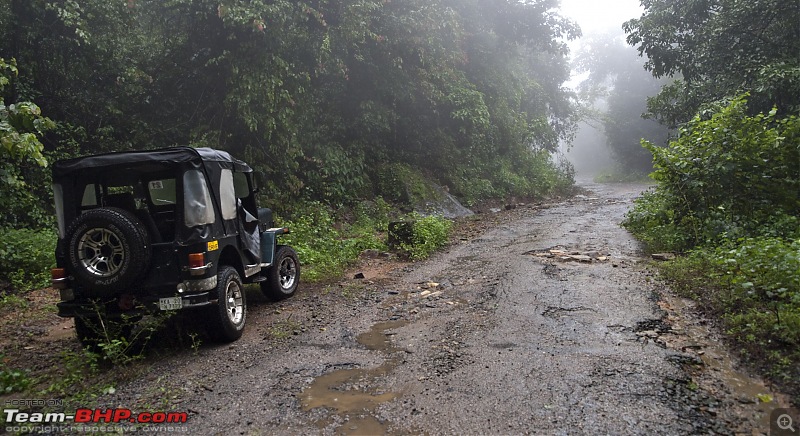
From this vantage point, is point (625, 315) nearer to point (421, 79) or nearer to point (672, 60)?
point (672, 60)

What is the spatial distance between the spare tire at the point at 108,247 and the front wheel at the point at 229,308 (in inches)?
33.3

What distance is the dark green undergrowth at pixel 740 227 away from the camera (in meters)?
4.86

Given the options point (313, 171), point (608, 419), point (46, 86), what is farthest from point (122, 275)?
point (313, 171)

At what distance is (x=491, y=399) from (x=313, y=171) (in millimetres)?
12269

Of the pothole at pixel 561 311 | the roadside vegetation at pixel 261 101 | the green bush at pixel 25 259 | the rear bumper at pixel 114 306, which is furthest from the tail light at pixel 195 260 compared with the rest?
the green bush at pixel 25 259

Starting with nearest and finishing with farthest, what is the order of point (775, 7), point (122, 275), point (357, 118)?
point (122, 275), point (775, 7), point (357, 118)

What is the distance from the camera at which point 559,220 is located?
16.1 meters

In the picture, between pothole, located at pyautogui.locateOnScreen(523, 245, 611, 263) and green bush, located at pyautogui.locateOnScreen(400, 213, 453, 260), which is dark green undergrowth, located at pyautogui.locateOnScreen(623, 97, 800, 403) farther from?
green bush, located at pyautogui.locateOnScreen(400, 213, 453, 260)

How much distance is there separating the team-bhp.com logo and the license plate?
4.31 feet

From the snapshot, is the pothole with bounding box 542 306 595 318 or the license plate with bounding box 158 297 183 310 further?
the pothole with bounding box 542 306 595 318

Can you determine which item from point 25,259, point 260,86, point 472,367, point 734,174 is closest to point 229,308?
point 472,367

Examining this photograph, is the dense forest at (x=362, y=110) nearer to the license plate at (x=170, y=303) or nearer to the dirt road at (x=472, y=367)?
the dirt road at (x=472, y=367)

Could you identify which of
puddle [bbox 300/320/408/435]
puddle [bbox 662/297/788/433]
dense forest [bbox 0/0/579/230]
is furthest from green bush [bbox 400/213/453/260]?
puddle [bbox 662/297/788/433]

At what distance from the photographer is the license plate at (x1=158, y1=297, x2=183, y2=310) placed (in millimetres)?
5241
